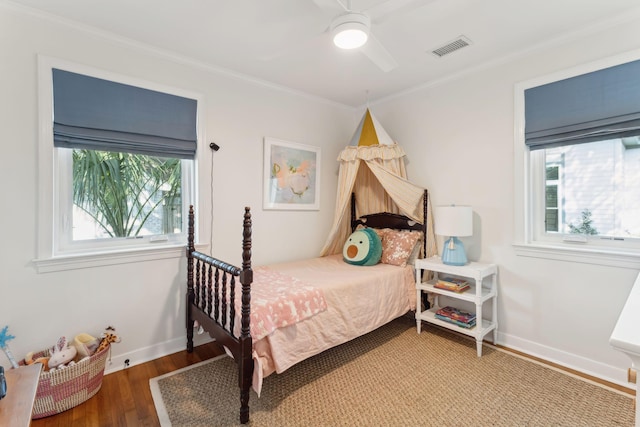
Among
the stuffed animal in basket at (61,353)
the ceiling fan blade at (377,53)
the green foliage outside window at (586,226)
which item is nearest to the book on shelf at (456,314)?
the green foliage outside window at (586,226)

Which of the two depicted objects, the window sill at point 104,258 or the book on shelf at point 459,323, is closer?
the window sill at point 104,258

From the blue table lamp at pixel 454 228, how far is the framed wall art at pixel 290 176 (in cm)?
143

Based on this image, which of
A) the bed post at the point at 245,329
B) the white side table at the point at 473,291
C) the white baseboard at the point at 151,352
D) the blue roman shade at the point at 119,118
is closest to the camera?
the bed post at the point at 245,329

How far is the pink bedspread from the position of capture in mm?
1947

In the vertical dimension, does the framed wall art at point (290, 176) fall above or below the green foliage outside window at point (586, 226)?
above

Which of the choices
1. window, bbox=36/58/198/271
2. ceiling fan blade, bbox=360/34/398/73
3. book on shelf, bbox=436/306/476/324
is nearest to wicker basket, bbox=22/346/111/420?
window, bbox=36/58/198/271

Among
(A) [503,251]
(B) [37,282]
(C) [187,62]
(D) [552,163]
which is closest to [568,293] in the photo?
(A) [503,251]

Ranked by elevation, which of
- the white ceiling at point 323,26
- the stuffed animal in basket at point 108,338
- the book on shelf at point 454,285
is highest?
the white ceiling at point 323,26

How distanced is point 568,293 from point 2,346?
12.6ft

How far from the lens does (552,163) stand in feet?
8.38

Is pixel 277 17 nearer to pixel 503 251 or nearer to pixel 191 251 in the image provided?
pixel 191 251

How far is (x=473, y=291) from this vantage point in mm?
Result: 2758

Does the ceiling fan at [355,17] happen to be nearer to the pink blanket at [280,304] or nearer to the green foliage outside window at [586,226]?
the pink blanket at [280,304]

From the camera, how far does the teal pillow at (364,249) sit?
3070 millimetres
